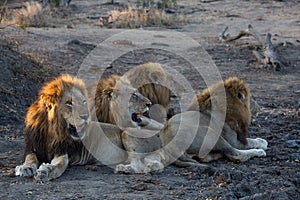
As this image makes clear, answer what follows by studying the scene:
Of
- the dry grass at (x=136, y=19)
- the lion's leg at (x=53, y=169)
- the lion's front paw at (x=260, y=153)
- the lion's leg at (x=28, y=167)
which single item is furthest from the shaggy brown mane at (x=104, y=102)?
the dry grass at (x=136, y=19)

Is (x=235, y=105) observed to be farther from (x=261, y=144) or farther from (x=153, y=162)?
(x=153, y=162)

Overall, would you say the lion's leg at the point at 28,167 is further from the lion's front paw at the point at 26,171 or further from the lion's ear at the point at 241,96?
the lion's ear at the point at 241,96

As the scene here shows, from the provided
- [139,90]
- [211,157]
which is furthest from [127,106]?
[211,157]

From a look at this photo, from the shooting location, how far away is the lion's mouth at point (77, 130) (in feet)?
18.0

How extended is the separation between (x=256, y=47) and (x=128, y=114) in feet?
29.5

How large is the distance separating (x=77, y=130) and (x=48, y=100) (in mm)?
358

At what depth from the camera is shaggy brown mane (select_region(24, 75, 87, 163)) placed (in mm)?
5504

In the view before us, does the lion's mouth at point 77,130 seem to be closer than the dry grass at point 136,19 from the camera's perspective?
Yes

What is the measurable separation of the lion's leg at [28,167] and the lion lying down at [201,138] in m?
0.73

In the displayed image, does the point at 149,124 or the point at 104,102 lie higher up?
the point at 104,102

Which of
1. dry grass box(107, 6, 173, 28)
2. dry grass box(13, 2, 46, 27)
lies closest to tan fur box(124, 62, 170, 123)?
dry grass box(13, 2, 46, 27)

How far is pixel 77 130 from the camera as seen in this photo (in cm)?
550

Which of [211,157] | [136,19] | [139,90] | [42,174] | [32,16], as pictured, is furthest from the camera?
[136,19]

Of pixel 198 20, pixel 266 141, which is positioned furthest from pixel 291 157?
pixel 198 20
